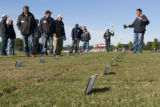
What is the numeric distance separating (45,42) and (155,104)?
33.2 ft

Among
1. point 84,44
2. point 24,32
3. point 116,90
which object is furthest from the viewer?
point 84,44

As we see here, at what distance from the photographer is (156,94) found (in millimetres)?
2670

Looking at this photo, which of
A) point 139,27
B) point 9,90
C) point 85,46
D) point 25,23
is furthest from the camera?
point 85,46

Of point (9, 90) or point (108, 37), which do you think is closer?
point (9, 90)

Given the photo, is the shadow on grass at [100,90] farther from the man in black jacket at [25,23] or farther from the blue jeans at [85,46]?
the blue jeans at [85,46]

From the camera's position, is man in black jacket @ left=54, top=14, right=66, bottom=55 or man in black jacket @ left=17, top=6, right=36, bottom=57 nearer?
man in black jacket @ left=17, top=6, right=36, bottom=57

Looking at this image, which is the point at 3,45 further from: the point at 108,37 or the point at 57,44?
the point at 108,37

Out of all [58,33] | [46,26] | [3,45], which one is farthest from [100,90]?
[58,33]

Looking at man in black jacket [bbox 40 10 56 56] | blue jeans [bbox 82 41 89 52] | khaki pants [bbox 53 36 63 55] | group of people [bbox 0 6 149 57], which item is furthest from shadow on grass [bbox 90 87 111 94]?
blue jeans [bbox 82 41 89 52]

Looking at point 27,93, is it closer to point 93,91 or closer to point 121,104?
point 93,91

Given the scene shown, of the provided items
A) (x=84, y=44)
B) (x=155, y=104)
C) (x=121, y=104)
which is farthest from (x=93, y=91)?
(x=84, y=44)

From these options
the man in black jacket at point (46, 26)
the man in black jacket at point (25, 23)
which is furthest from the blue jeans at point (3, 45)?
the man in black jacket at point (25, 23)

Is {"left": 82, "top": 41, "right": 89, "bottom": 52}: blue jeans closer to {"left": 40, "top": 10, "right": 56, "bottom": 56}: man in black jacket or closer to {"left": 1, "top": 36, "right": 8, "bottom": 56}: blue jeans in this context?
{"left": 40, "top": 10, "right": 56, "bottom": 56}: man in black jacket

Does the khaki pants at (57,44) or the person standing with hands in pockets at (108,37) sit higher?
the person standing with hands in pockets at (108,37)
